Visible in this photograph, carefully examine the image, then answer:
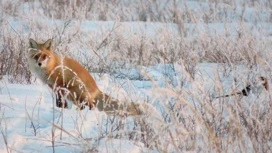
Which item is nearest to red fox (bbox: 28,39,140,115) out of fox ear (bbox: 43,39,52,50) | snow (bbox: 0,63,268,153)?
fox ear (bbox: 43,39,52,50)

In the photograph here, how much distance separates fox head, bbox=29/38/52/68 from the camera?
15.4 feet

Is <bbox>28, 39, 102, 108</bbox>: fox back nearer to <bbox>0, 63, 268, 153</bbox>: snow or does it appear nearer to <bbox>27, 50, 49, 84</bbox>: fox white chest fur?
<bbox>27, 50, 49, 84</bbox>: fox white chest fur

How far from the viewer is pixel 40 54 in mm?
4758

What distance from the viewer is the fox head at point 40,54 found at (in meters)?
4.70

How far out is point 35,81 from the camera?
205 inches

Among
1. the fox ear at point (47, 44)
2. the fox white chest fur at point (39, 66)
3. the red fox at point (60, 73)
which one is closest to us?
the red fox at point (60, 73)

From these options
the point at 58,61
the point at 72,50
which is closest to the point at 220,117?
the point at 58,61

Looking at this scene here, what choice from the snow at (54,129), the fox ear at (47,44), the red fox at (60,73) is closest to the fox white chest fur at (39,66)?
the red fox at (60,73)

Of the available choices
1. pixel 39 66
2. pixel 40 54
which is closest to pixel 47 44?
pixel 40 54

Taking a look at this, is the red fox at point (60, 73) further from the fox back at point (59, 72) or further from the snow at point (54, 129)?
the snow at point (54, 129)

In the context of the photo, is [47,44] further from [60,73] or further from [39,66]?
[60,73]

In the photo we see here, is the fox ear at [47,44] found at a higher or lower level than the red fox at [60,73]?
higher

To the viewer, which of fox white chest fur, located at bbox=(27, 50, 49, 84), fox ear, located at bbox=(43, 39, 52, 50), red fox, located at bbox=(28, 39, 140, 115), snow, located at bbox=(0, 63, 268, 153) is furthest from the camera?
fox ear, located at bbox=(43, 39, 52, 50)

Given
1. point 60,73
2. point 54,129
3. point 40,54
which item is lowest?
point 54,129
